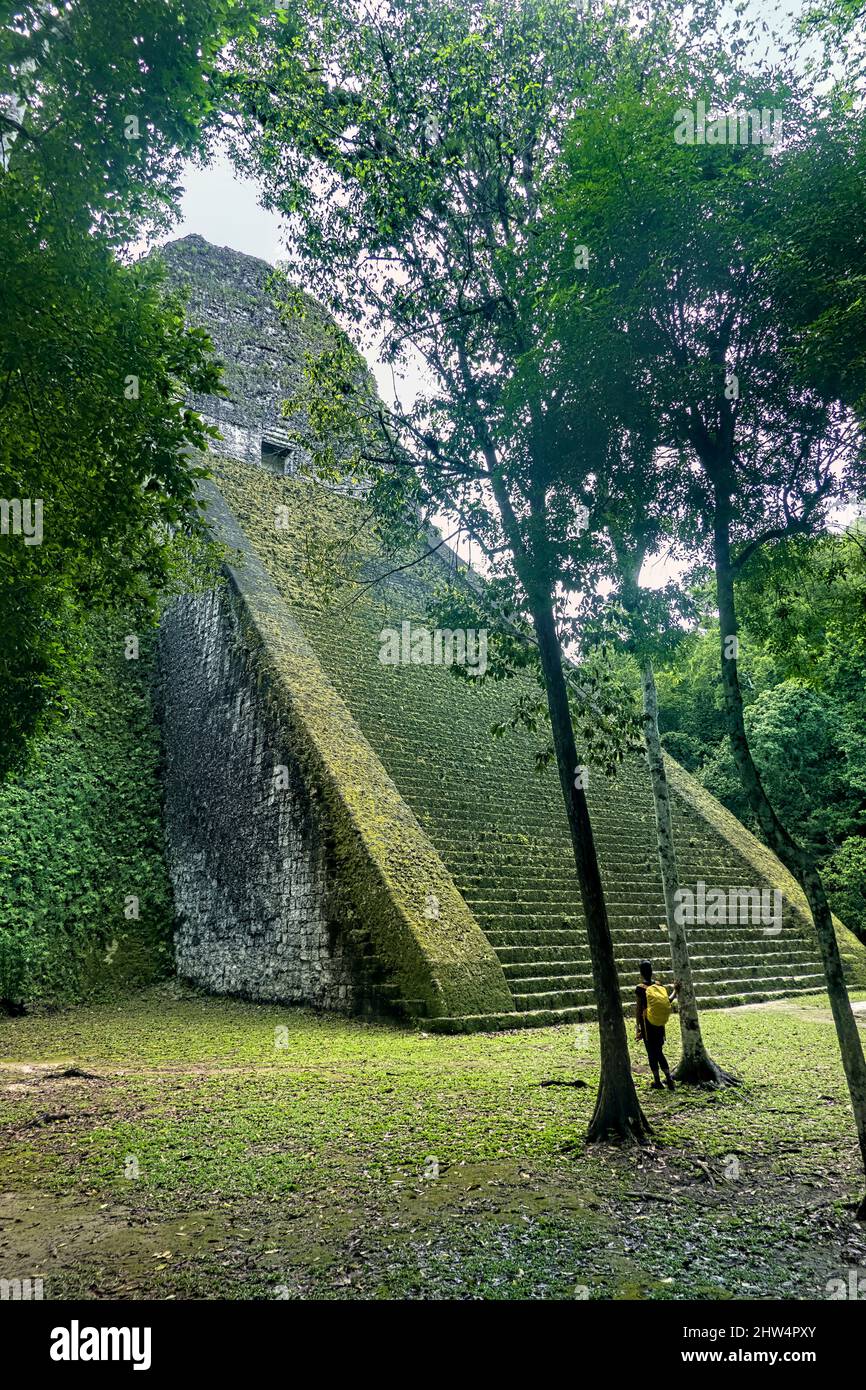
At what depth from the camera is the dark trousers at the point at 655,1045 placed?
5.66 metres

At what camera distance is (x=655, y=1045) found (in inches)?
225

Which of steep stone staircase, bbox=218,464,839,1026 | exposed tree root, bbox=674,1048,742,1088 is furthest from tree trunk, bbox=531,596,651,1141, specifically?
steep stone staircase, bbox=218,464,839,1026

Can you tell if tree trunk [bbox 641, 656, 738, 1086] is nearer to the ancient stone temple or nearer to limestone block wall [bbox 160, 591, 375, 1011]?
the ancient stone temple

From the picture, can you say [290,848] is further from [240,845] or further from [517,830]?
[517,830]

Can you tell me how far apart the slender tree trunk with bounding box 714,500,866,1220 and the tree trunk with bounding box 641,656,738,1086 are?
4.91 feet

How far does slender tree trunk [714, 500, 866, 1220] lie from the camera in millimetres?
3723

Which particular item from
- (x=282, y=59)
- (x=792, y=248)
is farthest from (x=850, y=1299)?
(x=282, y=59)

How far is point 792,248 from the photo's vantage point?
3953 millimetres

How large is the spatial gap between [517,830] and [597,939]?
6596mm

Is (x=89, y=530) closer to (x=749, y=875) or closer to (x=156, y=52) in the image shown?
(x=156, y=52)

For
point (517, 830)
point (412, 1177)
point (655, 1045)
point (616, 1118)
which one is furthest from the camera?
point (517, 830)

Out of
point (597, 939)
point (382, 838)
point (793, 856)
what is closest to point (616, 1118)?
point (597, 939)

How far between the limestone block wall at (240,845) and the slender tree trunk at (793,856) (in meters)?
4.84

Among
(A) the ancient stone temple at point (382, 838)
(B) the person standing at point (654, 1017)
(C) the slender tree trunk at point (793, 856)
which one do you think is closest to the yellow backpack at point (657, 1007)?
(B) the person standing at point (654, 1017)
